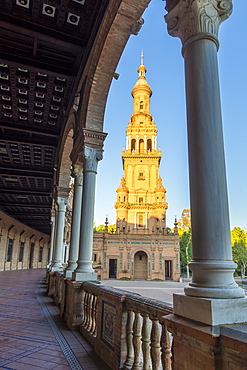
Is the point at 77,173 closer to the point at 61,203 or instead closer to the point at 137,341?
the point at 61,203

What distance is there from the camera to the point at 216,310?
1947 millimetres

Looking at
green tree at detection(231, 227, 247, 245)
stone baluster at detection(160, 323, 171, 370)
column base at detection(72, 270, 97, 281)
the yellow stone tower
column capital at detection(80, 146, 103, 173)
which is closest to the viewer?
stone baluster at detection(160, 323, 171, 370)

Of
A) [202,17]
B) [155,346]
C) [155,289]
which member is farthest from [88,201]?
[155,289]

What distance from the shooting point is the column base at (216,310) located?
6.37ft

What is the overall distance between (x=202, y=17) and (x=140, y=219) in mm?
38391

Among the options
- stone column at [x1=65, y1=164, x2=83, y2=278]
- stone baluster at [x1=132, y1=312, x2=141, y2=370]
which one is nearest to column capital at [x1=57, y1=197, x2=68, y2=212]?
stone column at [x1=65, y1=164, x2=83, y2=278]

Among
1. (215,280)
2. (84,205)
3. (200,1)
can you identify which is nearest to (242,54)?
(200,1)

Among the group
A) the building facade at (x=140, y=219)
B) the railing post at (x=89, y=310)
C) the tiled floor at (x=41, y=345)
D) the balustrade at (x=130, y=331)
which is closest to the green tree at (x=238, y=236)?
the building facade at (x=140, y=219)

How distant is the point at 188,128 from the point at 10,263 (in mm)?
31364

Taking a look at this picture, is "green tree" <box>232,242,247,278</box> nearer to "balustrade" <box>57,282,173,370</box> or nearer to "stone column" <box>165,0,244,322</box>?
"balustrade" <box>57,282,173,370</box>

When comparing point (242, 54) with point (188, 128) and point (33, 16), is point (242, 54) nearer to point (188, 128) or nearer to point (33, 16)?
point (188, 128)

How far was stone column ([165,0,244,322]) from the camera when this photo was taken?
216 centimetres

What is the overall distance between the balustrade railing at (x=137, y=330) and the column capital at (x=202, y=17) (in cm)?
259

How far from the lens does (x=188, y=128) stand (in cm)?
258
